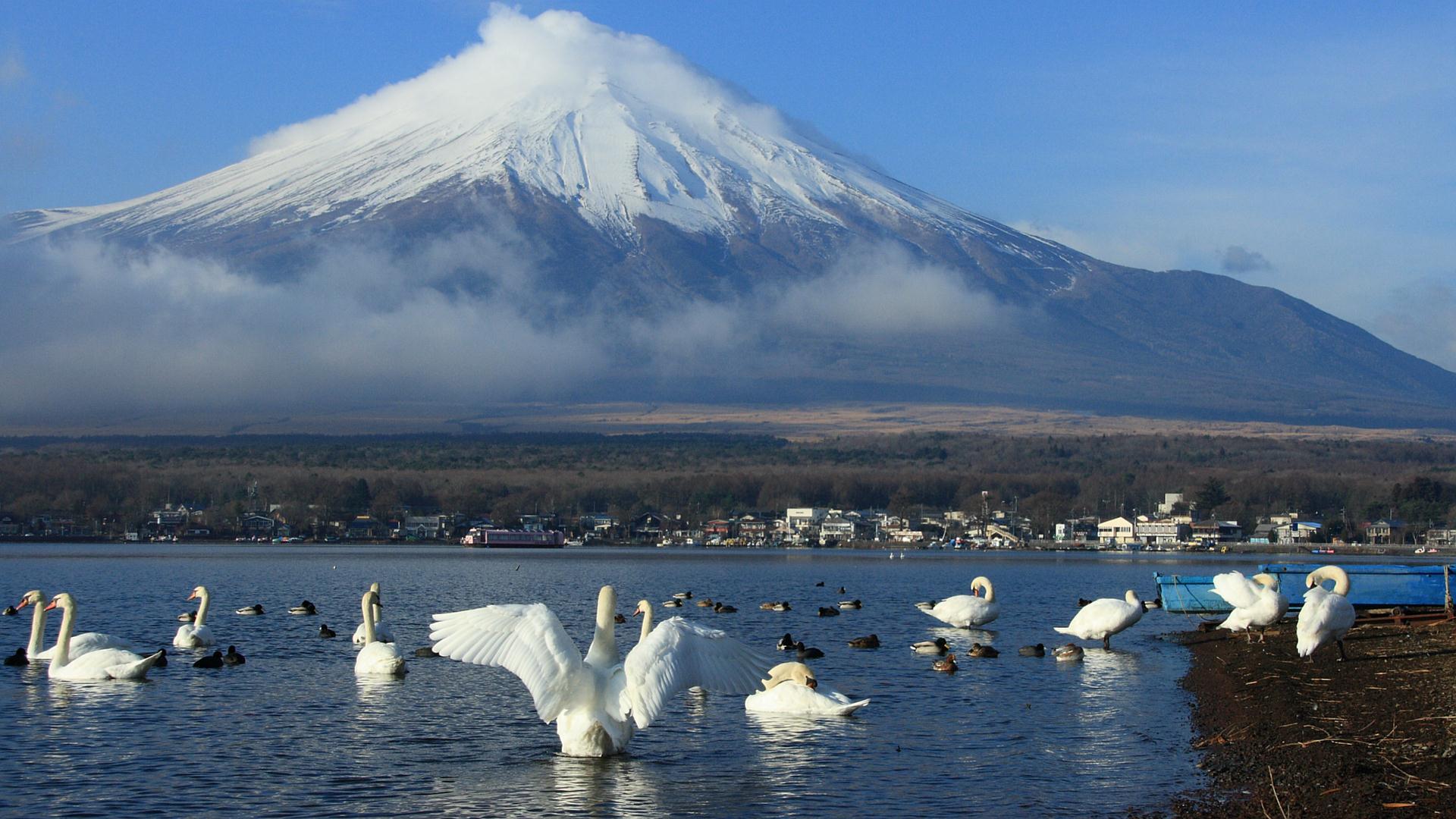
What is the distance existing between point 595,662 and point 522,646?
0.96 m

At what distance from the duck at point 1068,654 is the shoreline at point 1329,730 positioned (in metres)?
1.88

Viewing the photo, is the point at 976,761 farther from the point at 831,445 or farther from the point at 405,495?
the point at 831,445

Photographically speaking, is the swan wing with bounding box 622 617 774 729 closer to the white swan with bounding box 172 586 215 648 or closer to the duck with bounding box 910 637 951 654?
the duck with bounding box 910 637 951 654

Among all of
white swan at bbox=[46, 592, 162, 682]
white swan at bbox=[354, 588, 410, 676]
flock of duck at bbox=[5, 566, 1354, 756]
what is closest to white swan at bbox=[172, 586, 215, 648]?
flock of duck at bbox=[5, 566, 1354, 756]

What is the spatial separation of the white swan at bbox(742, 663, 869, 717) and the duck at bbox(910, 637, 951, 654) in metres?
7.23

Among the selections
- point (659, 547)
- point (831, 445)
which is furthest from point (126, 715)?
point (831, 445)

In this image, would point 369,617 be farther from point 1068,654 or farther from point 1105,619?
point 1105,619

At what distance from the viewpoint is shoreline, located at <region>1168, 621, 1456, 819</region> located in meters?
12.4

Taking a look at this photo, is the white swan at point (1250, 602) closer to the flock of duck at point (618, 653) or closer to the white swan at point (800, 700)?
the flock of duck at point (618, 653)

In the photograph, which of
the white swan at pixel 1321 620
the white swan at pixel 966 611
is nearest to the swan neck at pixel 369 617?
the white swan at pixel 966 611

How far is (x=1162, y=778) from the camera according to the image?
14609mm

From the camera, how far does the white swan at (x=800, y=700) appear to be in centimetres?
1888

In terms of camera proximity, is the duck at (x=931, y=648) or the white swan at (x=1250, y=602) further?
the duck at (x=931, y=648)

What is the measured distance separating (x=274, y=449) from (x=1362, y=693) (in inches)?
6456
